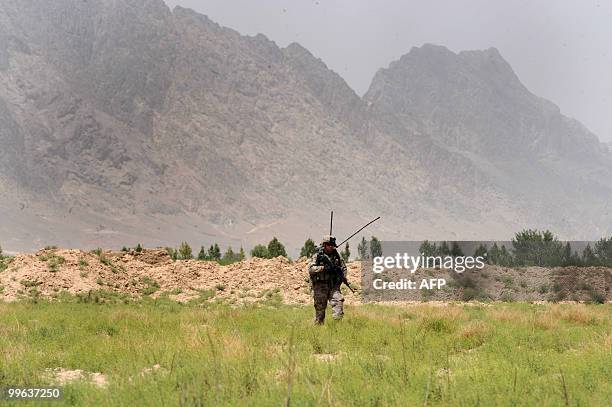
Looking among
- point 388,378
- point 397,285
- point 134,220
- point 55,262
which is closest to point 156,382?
point 388,378

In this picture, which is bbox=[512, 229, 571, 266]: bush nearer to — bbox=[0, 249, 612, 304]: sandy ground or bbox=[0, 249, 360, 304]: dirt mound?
bbox=[0, 249, 612, 304]: sandy ground

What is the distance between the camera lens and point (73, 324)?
35.4ft

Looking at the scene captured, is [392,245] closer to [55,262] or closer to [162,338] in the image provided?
[55,262]

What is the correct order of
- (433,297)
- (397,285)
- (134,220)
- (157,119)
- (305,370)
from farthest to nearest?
1. (157,119)
2. (134,220)
3. (397,285)
4. (433,297)
5. (305,370)

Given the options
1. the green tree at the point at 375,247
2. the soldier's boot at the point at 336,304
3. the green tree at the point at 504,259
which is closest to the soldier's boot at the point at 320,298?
the soldier's boot at the point at 336,304

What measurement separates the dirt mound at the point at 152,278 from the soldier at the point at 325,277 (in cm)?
1152

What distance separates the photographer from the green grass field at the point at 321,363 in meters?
5.00

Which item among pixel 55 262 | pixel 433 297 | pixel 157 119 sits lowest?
pixel 433 297

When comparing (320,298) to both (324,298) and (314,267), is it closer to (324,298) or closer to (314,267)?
(324,298)

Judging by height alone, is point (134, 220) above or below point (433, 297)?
above

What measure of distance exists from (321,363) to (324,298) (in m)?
4.92

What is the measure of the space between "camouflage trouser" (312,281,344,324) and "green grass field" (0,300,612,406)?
0.46 m

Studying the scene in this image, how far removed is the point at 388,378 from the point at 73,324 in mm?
7580

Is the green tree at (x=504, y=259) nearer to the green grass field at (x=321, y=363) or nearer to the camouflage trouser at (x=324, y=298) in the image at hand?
the green grass field at (x=321, y=363)
